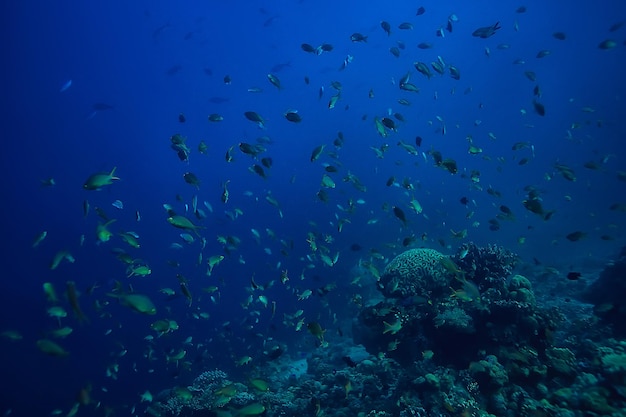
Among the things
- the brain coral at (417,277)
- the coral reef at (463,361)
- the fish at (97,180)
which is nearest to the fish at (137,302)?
the fish at (97,180)

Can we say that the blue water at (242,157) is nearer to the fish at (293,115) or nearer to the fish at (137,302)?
the fish at (293,115)

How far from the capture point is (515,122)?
89250 millimetres

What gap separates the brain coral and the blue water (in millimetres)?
9196

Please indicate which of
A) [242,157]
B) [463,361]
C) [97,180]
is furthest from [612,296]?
[242,157]

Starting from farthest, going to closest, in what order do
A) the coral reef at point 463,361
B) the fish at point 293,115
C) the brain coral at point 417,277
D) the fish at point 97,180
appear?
the brain coral at point 417,277 < the fish at point 293,115 < the fish at point 97,180 < the coral reef at point 463,361

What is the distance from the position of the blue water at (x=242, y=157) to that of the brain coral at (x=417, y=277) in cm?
920

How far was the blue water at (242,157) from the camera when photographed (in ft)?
100.0

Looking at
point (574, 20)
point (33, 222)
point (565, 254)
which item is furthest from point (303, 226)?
point (574, 20)

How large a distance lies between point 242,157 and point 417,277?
75555 millimetres

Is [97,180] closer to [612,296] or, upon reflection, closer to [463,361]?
[463,361]

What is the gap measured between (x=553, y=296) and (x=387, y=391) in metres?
9.87

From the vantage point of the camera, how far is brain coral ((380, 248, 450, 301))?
A: 9.44 meters

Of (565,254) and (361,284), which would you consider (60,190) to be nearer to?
(361,284)

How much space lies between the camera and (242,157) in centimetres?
8131
